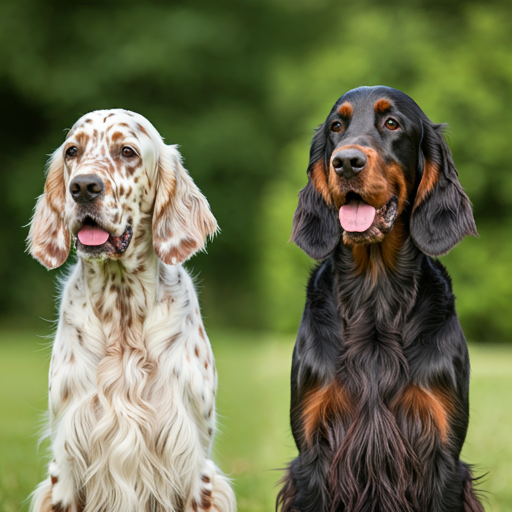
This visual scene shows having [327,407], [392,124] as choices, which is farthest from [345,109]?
[327,407]

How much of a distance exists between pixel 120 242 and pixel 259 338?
30.0ft

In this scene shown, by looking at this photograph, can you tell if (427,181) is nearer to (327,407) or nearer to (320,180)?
(320,180)

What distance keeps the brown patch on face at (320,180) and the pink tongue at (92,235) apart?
979 mm

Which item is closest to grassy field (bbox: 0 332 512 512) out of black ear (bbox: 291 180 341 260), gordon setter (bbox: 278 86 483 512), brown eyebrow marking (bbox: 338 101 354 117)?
gordon setter (bbox: 278 86 483 512)

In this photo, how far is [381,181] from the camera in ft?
10.2

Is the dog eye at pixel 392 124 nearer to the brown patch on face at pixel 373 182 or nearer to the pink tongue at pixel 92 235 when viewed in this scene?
the brown patch on face at pixel 373 182

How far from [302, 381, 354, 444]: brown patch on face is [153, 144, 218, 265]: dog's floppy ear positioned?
31.8 inches

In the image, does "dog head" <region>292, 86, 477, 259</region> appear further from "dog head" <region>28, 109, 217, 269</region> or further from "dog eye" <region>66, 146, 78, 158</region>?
"dog eye" <region>66, 146, 78, 158</region>

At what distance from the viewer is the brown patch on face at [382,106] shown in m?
3.29

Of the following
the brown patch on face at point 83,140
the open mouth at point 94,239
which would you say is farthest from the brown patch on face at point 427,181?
the brown patch on face at point 83,140

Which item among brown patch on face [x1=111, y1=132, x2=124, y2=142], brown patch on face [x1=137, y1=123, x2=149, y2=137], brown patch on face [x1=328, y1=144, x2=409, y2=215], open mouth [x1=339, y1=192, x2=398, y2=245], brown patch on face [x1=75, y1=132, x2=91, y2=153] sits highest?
brown patch on face [x1=137, y1=123, x2=149, y2=137]

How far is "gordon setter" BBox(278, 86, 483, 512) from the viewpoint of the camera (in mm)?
3135

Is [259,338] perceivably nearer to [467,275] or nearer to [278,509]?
[467,275]

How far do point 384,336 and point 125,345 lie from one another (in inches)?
42.6
